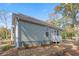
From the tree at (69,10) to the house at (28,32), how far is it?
516 mm

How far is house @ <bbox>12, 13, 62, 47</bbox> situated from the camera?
6.27 metres

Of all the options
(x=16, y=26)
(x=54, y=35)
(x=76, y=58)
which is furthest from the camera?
(x=54, y=35)

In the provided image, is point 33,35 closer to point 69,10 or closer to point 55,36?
point 55,36

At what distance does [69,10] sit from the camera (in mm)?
6078

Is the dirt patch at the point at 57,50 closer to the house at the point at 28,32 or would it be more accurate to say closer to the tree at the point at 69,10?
the house at the point at 28,32

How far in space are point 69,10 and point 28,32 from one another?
1505 mm

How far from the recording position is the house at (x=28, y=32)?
6.27 metres

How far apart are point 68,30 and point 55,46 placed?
25.3 inches

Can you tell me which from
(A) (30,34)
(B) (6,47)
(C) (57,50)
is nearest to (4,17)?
(B) (6,47)

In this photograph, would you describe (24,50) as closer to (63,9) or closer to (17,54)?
(17,54)

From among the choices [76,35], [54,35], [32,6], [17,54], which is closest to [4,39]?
[17,54]

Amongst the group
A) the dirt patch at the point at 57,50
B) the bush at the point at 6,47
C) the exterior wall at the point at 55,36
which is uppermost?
the exterior wall at the point at 55,36

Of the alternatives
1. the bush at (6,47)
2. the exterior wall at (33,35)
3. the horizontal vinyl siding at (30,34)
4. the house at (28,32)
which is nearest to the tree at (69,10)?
the house at (28,32)

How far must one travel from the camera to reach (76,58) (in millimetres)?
5879
